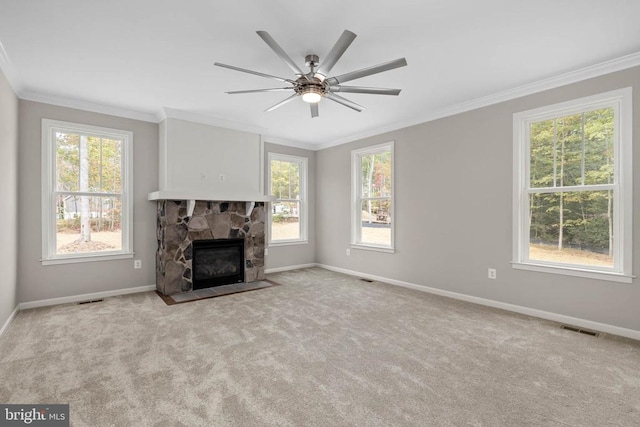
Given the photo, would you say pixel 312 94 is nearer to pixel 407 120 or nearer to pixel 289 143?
pixel 407 120

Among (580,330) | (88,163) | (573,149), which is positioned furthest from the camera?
(88,163)

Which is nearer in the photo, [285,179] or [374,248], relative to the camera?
[374,248]

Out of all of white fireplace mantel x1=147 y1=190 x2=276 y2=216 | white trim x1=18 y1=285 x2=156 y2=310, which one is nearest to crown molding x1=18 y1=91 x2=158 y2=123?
white fireplace mantel x1=147 y1=190 x2=276 y2=216

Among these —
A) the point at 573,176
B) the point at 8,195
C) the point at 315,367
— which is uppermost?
the point at 573,176

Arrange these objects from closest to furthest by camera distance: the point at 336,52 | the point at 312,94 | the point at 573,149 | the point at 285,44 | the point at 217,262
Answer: the point at 336,52 → the point at 285,44 → the point at 312,94 → the point at 573,149 → the point at 217,262

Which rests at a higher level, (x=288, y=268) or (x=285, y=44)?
(x=285, y=44)

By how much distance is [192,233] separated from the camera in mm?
4625

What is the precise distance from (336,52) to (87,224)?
4.05 meters

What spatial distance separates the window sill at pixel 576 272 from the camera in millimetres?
2984

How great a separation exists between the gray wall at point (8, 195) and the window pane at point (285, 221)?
11.7 feet

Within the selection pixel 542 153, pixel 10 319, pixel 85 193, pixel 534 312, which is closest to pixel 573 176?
pixel 542 153

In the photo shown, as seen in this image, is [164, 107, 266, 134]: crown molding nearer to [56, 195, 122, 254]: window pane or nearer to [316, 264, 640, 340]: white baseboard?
[56, 195, 122, 254]: window pane

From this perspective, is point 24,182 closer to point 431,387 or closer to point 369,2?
point 369,2

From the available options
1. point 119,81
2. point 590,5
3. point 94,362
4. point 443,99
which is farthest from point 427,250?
point 119,81
